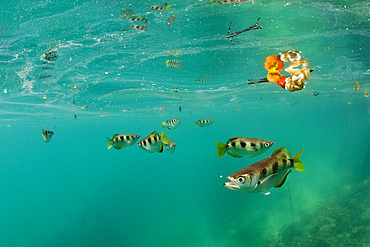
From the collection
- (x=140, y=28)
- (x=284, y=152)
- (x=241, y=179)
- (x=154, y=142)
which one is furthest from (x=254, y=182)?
(x=140, y=28)

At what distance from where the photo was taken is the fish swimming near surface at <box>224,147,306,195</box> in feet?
5.85

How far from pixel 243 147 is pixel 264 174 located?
2.83 ft

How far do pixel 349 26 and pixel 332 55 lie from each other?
15.1 ft

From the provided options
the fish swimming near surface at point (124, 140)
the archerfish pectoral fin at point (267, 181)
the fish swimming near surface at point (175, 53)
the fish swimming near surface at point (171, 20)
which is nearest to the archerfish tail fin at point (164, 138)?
the fish swimming near surface at point (124, 140)

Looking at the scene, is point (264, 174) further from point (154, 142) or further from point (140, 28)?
point (140, 28)

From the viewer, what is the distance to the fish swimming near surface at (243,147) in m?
2.74

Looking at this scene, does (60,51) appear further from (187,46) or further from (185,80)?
(185,80)

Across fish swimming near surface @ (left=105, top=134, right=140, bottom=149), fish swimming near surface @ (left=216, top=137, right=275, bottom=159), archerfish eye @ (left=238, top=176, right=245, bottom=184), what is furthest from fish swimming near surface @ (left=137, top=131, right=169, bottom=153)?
archerfish eye @ (left=238, top=176, right=245, bottom=184)

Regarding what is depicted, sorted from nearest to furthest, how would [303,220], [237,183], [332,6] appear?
[237,183]
[332,6]
[303,220]

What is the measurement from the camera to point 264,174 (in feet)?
6.38

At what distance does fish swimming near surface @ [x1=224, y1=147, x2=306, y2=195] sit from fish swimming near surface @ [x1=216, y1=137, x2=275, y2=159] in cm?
49

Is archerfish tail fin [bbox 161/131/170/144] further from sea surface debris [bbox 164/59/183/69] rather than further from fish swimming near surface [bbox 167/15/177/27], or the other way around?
sea surface debris [bbox 164/59/183/69]

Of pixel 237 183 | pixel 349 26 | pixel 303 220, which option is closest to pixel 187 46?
pixel 349 26

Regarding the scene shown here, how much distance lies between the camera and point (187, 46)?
1065cm
